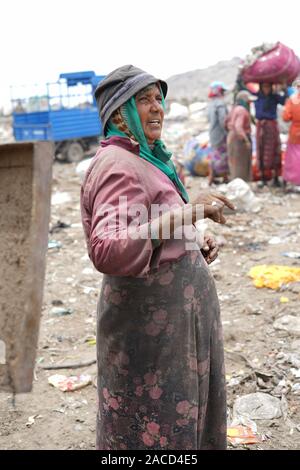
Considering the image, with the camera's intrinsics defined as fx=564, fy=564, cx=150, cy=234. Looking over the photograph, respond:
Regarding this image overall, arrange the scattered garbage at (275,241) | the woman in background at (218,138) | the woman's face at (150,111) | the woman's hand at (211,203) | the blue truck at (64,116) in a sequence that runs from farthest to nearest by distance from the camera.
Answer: the blue truck at (64,116) → the woman in background at (218,138) → the scattered garbage at (275,241) → the woman's face at (150,111) → the woman's hand at (211,203)

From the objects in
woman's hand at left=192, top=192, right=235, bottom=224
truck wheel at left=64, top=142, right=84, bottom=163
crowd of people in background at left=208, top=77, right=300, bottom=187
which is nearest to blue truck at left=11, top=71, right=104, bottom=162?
truck wheel at left=64, top=142, right=84, bottom=163

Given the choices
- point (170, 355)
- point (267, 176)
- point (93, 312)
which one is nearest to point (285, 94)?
point (267, 176)

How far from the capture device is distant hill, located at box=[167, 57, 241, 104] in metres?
23.5

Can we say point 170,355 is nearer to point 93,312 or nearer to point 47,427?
point 47,427

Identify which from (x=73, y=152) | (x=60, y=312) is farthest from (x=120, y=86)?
(x=73, y=152)

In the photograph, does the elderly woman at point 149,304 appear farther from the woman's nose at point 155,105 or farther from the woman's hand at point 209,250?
the woman's hand at point 209,250

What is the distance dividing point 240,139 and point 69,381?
5.48m

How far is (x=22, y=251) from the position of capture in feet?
5.21

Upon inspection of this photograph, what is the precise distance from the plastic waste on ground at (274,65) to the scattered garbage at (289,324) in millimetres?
4866

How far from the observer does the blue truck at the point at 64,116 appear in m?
12.1

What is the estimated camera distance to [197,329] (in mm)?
1883

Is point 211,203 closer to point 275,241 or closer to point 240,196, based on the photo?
point 275,241

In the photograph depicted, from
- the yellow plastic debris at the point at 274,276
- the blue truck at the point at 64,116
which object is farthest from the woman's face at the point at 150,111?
the blue truck at the point at 64,116

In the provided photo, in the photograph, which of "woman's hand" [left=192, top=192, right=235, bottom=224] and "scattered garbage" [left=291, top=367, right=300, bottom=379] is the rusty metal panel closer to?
"woman's hand" [left=192, top=192, right=235, bottom=224]
